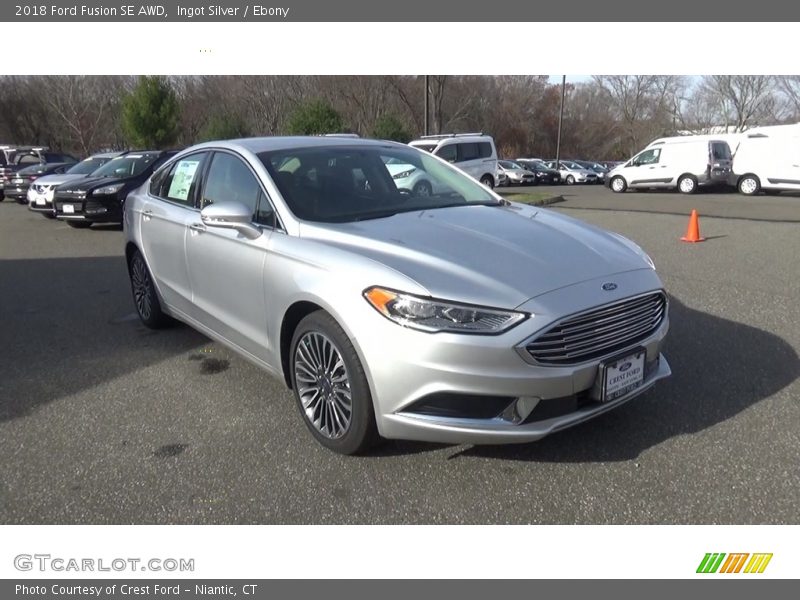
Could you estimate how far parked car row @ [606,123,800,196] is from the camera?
20312mm

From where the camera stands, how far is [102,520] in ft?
9.28

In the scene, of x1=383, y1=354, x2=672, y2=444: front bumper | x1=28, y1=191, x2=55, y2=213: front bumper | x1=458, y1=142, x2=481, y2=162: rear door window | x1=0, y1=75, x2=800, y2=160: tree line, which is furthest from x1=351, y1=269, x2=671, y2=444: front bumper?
x1=0, y1=75, x2=800, y2=160: tree line

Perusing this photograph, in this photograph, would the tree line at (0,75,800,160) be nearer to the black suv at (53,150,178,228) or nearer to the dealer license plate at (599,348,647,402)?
the black suv at (53,150,178,228)

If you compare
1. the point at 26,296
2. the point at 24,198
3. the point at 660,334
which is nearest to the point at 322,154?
the point at 660,334

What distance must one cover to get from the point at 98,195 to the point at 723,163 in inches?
798

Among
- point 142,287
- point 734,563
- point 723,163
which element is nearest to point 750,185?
point 723,163

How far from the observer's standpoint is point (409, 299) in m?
2.78

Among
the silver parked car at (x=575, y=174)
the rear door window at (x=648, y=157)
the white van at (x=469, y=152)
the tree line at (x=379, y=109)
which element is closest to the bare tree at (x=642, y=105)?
the tree line at (x=379, y=109)

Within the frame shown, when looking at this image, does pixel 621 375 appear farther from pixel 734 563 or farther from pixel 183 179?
pixel 183 179

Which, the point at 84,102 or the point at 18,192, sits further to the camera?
the point at 84,102

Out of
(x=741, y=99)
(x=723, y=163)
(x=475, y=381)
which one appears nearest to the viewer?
(x=475, y=381)

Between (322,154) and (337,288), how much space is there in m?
1.43

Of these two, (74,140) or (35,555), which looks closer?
(35,555)

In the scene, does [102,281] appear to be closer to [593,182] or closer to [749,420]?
[749,420]
